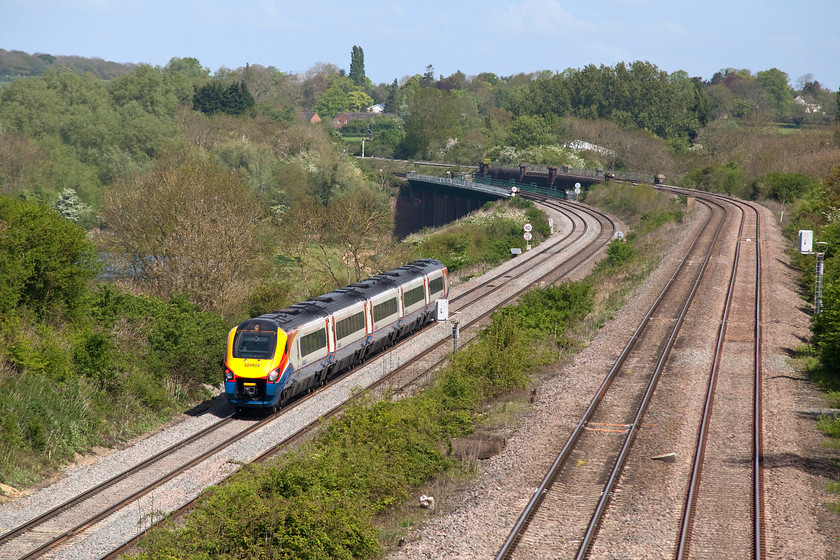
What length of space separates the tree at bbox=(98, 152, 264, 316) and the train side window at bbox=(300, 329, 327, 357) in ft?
35.9

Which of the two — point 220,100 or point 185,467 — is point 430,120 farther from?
point 185,467

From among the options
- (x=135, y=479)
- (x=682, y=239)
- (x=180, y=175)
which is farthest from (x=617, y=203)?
(x=135, y=479)

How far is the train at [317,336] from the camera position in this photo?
77.2ft

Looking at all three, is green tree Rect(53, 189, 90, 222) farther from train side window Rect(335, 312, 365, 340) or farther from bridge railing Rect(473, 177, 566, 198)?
bridge railing Rect(473, 177, 566, 198)

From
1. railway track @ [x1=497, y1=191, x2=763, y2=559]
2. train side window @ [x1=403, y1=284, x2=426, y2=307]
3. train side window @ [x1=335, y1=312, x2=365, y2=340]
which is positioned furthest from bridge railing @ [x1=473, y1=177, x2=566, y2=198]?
train side window @ [x1=335, y1=312, x2=365, y2=340]

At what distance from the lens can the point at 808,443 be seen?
1966 cm

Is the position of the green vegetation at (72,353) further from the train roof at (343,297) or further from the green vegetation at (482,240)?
the green vegetation at (482,240)

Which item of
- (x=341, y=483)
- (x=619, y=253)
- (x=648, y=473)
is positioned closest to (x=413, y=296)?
(x=648, y=473)

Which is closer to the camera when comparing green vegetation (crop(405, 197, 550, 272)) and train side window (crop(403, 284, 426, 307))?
train side window (crop(403, 284, 426, 307))

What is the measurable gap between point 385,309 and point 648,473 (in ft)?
50.0

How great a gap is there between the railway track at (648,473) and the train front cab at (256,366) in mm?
8439

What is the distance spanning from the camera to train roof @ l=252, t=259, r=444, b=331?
82.6ft

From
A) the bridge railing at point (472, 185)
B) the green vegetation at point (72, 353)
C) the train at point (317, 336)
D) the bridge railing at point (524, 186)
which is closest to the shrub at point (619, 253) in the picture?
the train at point (317, 336)

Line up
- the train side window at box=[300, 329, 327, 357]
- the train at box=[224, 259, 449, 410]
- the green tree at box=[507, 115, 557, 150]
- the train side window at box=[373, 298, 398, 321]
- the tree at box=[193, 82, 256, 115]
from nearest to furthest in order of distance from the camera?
the train at box=[224, 259, 449, 410] → the train side window at box=[300, 329, 327, 357] → the train side window at box=[373, 298, 398, 321] → the tree at box=[193, 82, 256, 115] → the green tree at box=[507, 115, 557, 150]
